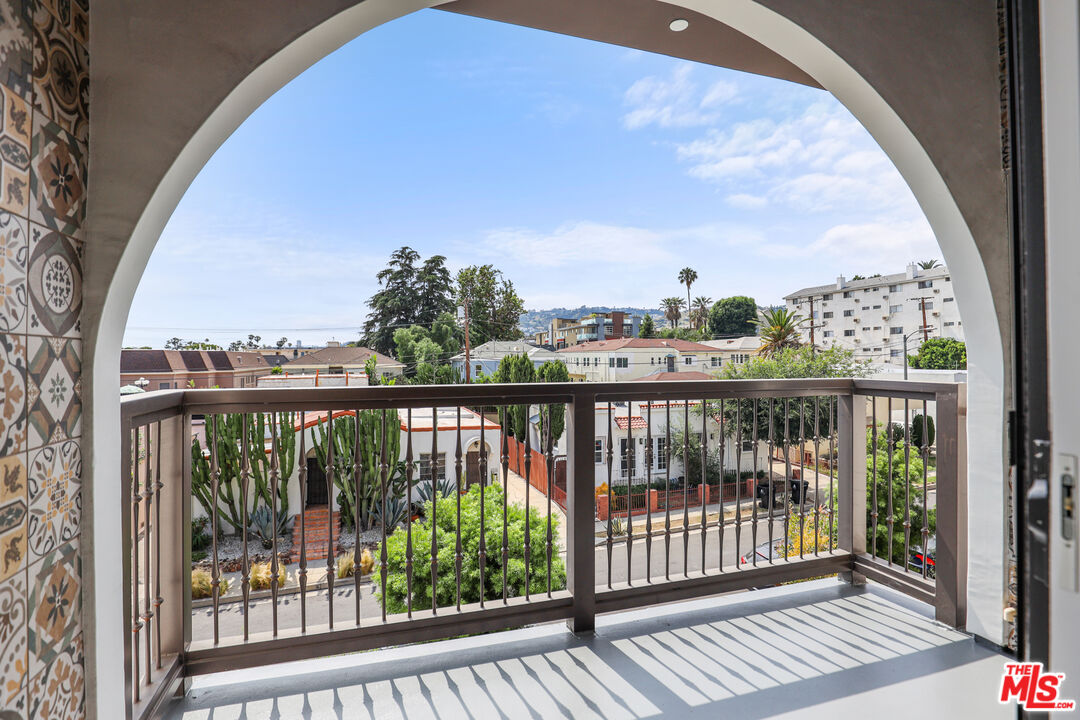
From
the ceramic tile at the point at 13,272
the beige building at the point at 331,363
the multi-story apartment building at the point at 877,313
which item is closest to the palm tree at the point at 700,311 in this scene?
the multi-story apartment building at the point at 877,313

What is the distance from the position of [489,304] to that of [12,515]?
61.6 ft

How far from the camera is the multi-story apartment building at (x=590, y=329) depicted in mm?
20531

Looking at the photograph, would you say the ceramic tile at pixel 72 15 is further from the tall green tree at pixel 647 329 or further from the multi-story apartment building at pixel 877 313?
the tall green tree at pixel 647 329

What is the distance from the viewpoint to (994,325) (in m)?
1.88

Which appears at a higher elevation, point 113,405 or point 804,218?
point 804,218

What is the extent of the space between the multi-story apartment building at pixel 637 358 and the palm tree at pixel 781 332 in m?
1.58

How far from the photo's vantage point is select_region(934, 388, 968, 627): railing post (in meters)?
2.00

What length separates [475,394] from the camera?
1.87 metres

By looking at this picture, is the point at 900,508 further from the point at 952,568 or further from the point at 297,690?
the point at 297,690

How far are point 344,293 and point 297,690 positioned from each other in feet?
94.4

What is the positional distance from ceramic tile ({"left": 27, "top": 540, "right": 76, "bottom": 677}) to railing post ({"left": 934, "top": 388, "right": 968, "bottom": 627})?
8.85ft

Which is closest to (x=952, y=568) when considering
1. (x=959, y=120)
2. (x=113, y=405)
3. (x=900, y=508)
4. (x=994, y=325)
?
(x=994, y=325)

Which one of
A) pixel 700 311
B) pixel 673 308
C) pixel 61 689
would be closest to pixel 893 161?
pixel 61 689

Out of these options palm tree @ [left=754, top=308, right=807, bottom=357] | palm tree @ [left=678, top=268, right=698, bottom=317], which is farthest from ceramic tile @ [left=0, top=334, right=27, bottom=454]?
palm tree @ [left=678, top=268, right=698, bottom=317]
